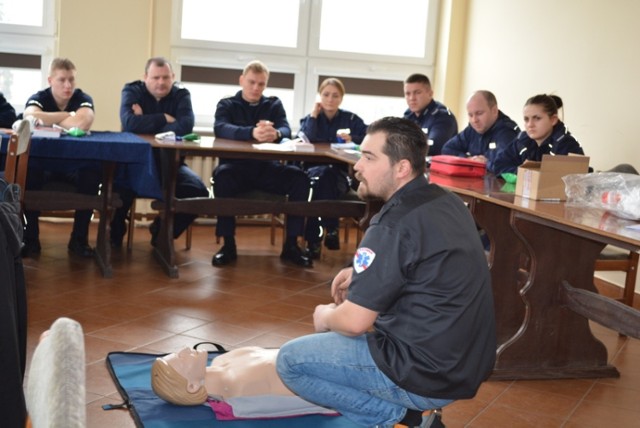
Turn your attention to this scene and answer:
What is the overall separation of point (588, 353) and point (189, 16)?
13.9ft

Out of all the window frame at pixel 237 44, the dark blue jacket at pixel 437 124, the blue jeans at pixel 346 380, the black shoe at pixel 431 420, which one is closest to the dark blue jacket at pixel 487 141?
the dark blue jacket at pixel 437 124

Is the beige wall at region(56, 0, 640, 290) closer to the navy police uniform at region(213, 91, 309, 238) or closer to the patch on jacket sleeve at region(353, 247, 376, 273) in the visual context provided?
the navy police uniform at region(213, 91, 309, 238)

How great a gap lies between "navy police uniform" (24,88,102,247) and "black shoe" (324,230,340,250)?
1676 mm

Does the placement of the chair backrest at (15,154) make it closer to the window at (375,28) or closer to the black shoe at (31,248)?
the black shoe at (31,248)

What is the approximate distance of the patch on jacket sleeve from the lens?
231cm

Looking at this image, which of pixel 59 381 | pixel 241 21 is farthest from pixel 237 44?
pixel 59 381

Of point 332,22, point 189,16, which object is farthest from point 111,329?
point 332,22

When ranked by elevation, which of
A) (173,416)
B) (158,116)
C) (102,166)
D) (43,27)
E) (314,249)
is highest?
(43,27)

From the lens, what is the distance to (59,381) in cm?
96

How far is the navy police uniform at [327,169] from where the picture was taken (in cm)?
590

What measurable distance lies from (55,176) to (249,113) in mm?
1456

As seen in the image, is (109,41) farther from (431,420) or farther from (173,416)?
(431,420)

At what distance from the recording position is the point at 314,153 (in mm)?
5590

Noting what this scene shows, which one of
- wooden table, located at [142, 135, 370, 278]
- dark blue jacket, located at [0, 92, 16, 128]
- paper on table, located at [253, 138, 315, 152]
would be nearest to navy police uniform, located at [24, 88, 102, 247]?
dark blue jacket, located at [0, 92, 16, 128]
